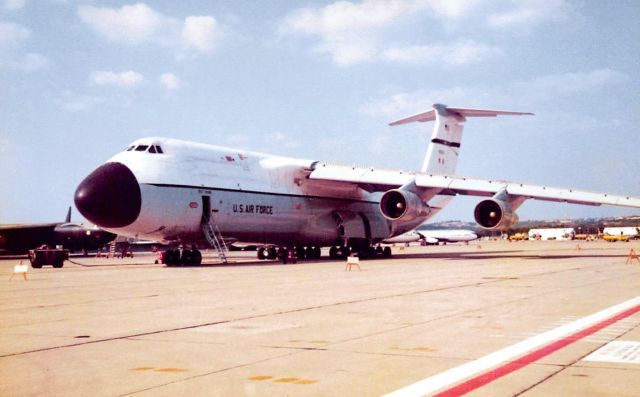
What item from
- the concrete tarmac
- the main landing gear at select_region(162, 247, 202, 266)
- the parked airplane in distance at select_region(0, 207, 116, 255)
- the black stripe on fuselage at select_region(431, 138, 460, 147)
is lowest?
the concrete tarmac

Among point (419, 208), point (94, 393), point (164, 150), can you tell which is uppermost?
point (164, 150)

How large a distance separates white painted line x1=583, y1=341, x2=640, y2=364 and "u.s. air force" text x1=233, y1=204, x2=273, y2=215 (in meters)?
20.4

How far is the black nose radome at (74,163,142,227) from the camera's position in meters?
22.1

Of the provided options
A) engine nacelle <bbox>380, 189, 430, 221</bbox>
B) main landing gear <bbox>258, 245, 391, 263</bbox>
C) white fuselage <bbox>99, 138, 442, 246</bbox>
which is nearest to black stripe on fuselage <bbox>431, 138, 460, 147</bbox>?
white fuselage <bbox>99, 138, 442, 246</bbox>

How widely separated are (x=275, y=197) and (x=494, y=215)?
A: 8980 mm

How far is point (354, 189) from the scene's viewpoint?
33000 millimetres

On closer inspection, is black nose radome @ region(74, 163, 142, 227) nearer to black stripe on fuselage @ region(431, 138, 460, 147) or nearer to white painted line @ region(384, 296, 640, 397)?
white painted line @ region(384, 296, 640, 397)

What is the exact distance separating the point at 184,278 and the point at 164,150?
793cm

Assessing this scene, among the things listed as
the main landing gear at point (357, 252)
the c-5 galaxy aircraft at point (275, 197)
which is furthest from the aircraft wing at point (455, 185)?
the main landing gear at point (357, 252)

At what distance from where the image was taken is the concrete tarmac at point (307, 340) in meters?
5.21

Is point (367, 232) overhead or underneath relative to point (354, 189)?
underneath

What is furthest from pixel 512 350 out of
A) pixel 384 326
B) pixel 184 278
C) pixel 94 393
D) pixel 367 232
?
pixel 367 232

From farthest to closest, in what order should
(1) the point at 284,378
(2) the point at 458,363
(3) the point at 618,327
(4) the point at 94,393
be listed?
(3) the point at 618,327
(2) the point at 458,363
(1) the point at 284,378
(4) the point at 94,393

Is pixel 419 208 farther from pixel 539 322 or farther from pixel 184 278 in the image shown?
pixel 539 322
